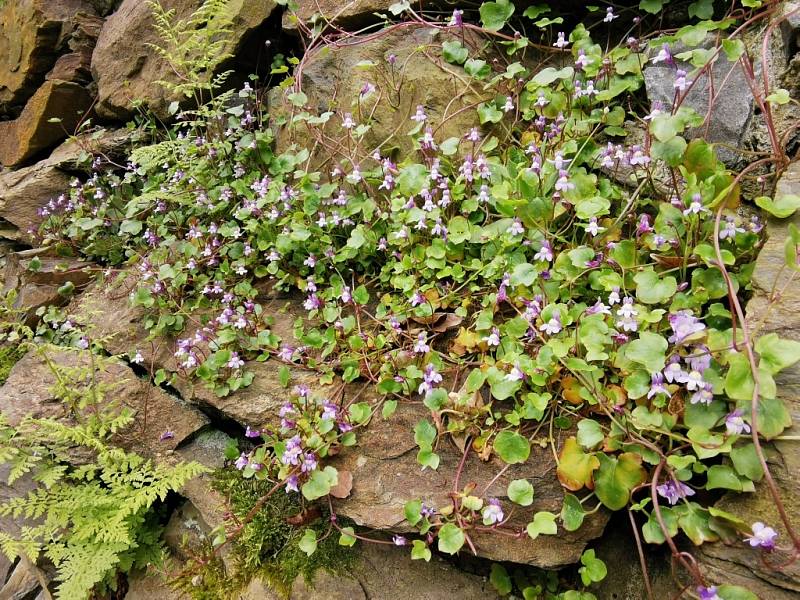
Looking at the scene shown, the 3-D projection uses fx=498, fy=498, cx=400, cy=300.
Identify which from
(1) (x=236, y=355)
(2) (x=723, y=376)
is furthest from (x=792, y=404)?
(1) (x=236, y=355)

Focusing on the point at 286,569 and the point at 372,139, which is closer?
the point at 286,569

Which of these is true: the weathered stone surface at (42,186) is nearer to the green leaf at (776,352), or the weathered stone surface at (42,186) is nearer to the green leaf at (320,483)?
the green leaf at (320,483)

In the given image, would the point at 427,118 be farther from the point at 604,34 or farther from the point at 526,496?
the point at 526,496

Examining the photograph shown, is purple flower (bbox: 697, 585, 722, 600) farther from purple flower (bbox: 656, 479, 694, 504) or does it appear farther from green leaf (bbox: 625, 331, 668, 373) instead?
green leaf (bbox: 625, 331, 668, 373)

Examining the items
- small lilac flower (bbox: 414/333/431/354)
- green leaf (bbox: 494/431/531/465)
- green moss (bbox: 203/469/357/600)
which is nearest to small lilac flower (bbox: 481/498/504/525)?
green leaf (bbox: 494/431/531/465)

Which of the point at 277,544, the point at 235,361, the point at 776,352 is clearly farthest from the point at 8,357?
the point at 776,352

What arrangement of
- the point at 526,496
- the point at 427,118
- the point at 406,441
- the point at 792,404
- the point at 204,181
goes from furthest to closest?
1. the point at 204,181
2. the point at 427,118
3. the point at 406,441
4. the point at 526,496
5. the point at 792,404

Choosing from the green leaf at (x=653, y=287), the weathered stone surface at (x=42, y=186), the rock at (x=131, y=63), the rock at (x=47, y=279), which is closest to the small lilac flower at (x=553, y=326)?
the green leaf at (x=653, y=287)
